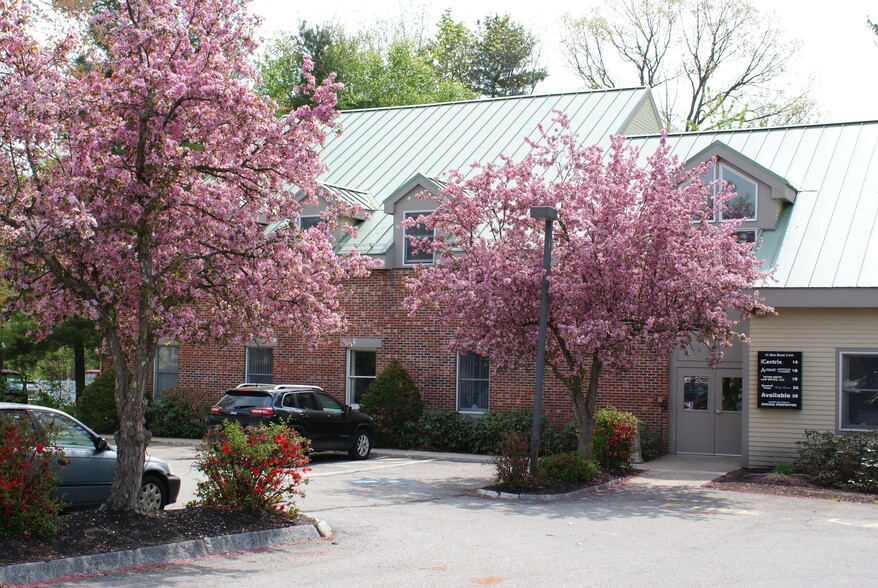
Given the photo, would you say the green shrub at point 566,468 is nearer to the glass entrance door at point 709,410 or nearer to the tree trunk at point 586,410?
the tree trunk at point 586,410

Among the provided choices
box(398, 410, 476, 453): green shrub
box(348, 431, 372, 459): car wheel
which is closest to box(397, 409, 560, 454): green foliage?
box(398, 410, 476, 453): green shrub

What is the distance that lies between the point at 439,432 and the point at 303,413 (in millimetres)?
4158

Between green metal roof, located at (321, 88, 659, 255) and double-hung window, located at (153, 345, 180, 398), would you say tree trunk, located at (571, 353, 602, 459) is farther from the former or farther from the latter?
double-hung window, located at (153, 345, 180, 398)

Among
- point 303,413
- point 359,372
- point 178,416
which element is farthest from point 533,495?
point 178,416

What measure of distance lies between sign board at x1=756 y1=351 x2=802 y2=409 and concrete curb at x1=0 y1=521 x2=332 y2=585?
34.8 feet

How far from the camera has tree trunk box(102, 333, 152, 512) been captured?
1038cm

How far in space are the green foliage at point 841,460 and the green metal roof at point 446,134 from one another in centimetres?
1146

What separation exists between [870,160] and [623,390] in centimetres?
817

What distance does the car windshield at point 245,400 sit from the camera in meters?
19.4

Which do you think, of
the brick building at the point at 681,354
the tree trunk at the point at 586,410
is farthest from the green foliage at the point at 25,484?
the tree trunk at the point at 586,410

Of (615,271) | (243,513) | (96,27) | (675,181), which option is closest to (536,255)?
(615,271)

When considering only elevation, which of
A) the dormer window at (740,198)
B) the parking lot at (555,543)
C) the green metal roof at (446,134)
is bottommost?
the parking lot at (555,543)

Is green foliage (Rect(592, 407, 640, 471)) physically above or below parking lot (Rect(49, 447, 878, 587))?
above

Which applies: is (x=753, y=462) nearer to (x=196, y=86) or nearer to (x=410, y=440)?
(x=410, y=440)
